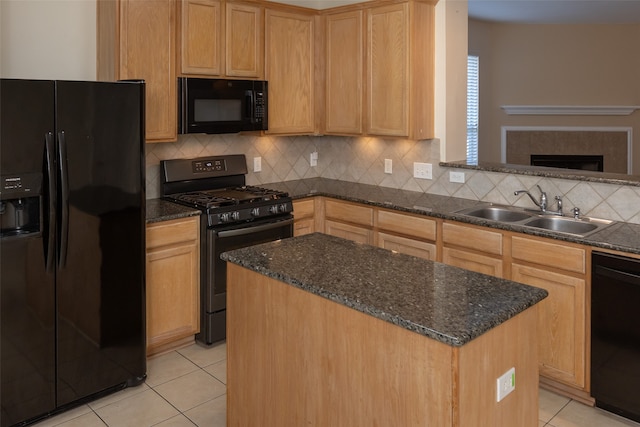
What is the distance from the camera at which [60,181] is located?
259 centimetres

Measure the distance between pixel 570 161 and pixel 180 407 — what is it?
6129 millimetres

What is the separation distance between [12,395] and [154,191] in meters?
1.69

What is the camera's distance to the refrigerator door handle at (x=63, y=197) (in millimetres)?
2578

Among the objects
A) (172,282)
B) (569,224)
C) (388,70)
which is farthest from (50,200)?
(569,224)

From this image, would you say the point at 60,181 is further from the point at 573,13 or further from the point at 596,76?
the point at 596,76

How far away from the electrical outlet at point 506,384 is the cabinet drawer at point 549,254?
1.34 metres

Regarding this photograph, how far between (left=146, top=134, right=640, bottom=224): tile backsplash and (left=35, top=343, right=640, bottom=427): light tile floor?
1124 millimetres

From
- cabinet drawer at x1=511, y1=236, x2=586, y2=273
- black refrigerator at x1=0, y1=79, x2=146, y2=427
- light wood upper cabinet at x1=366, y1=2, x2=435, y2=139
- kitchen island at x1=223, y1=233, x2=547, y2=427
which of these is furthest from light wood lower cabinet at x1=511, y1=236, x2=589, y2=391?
black refrigerator at x1=0, y1=79, x2=146, y2=427

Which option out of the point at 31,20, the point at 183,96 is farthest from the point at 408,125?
the point at 31,20

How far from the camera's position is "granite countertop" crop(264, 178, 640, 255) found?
9.10ft

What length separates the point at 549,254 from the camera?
115 inches

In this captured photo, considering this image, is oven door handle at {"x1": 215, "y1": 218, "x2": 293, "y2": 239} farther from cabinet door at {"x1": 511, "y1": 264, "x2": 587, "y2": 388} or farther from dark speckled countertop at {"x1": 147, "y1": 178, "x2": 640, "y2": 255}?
cabinet door at {"x1": 511, "y1": 264, "x2": 587, "y2": 388}

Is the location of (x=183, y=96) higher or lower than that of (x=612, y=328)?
higher

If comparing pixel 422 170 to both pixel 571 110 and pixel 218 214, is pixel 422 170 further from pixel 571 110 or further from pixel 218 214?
pixel 571 110
